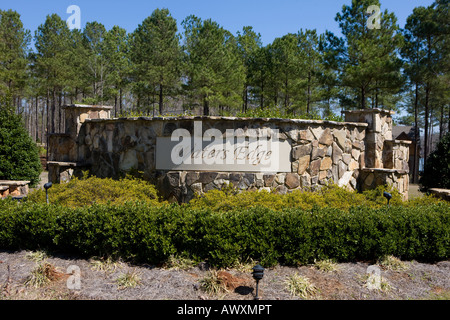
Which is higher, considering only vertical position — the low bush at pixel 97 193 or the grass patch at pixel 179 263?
the low bush at pixel 97 193

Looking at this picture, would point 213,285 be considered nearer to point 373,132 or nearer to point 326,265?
point 326,265

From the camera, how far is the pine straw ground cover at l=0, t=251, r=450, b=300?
3.96m

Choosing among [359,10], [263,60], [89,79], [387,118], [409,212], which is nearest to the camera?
[409,212]

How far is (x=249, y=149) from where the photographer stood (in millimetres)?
7102

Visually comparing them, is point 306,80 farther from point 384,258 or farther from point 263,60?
point 384,258

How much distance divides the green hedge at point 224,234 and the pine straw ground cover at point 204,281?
19cm

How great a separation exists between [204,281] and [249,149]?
3524 mm

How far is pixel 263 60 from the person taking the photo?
26.0 m

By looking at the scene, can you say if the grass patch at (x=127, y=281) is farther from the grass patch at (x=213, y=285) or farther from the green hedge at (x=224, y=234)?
the grass patch at (x=213, y=285)

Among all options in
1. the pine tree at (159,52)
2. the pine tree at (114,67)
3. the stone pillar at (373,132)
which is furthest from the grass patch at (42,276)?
the pine tree at (114,67)

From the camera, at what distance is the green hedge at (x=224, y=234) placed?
4621mm
